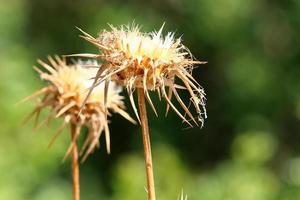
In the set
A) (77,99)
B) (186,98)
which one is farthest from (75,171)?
(186,98)

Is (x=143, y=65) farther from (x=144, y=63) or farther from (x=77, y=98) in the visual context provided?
(x=77, y=98)

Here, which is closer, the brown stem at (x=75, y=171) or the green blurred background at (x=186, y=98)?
the brown stem at (x=75, y=171)

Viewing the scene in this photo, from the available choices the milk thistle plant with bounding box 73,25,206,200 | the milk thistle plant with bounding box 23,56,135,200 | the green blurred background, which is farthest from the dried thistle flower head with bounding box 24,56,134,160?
the green blurred background

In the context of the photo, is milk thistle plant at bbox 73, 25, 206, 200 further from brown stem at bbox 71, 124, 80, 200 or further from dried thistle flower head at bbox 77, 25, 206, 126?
brown stem at bbox 71, 124, 80, 200

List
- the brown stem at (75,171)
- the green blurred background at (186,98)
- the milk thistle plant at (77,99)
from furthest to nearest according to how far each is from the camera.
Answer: the green blurred background at (186,98)
the milk thistle plant at (77,99)
the brown stem at (75,171)

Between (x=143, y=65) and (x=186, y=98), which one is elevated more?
(x=186, y=98)

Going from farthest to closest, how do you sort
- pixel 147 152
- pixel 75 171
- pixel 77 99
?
pixel 77 99
pixel 75 171
pixel 147 152

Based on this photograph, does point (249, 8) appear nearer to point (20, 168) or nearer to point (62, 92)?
point (20, 168)

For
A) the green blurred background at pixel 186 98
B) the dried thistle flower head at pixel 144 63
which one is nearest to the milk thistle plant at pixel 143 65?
the dried thistle flower head at pixel 144 63

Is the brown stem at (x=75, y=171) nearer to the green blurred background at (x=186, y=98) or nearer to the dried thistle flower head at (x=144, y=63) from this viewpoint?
the dried thistle flower head at (x=144, y=63)
